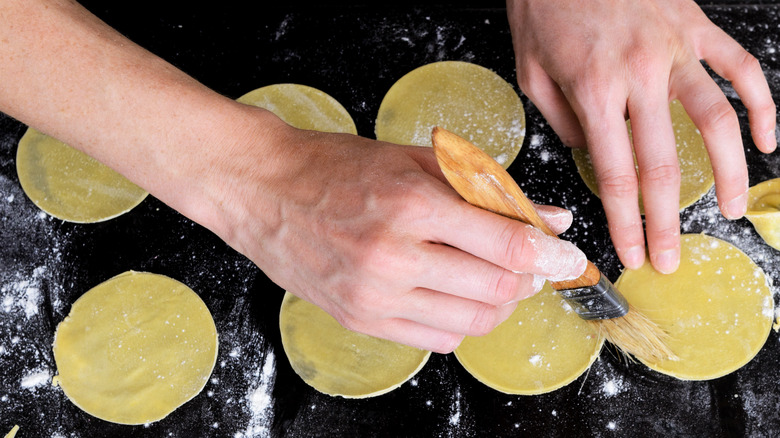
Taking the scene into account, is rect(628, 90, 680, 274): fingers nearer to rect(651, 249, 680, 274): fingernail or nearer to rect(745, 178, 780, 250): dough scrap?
rect(651, 249, 680, 274): fingernail

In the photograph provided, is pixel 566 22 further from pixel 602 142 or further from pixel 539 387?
pixel 539 387

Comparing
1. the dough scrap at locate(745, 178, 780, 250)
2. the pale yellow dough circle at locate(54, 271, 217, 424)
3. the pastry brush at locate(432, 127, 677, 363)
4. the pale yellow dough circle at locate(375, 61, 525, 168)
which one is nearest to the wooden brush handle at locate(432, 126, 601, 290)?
the pastry brush at locate(432, 127, 677, 363)

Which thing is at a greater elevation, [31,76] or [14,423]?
[31,76]

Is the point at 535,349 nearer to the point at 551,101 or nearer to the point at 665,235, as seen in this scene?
the point at 665,235

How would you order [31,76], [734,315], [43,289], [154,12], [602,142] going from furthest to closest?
1. [154,12]
2. [43,289]
3. [734,315]
4. [602,142]
5. [31,76]

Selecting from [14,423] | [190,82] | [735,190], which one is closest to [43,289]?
[14,423]

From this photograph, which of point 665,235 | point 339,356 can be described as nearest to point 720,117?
point 665,235

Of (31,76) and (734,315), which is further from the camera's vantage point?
(734,315)
